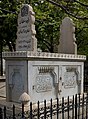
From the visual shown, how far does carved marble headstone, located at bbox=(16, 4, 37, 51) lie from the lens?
6.33 meters

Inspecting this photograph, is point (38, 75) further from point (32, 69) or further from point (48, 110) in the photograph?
point (48, 110)

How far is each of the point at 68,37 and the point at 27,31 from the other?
1.99m

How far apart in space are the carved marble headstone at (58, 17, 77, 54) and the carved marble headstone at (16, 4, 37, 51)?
183 centimetres

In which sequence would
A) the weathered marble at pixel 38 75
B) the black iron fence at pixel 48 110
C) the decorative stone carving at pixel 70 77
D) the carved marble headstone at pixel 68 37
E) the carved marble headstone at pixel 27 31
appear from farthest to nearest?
the carved marble headstone at pixel 68 37 < the decorative stone carving at pixel 70 77 < the carved marble headstone at pixel 27 31 < the weathered marble at pixel 38 75 < the black iron fence at pixel 48 110

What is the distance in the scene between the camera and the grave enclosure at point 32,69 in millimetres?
6008

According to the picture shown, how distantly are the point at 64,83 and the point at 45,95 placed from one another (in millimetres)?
966

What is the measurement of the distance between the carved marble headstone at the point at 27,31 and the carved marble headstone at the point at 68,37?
1.83 metres

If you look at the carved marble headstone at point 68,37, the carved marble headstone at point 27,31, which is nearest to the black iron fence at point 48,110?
the carved marble headstone at point 27,31

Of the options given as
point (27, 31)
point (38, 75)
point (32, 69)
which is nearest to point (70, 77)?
point (38, 75)

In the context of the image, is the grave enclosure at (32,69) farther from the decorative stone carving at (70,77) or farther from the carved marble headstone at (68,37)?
the carved marble headstone at (68,37)

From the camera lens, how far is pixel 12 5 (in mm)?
13273

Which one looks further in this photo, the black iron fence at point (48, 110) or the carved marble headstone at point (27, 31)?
the carved marble headstone at point (27, 31)

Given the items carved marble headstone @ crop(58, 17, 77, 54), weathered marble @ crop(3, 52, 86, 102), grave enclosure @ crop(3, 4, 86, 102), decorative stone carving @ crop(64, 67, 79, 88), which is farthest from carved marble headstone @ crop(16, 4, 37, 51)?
carved marble headstone @ crop(58, 17, 77, 54)

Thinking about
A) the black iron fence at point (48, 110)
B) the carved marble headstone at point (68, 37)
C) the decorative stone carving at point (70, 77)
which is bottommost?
the black iron fence at point (48, 110)
